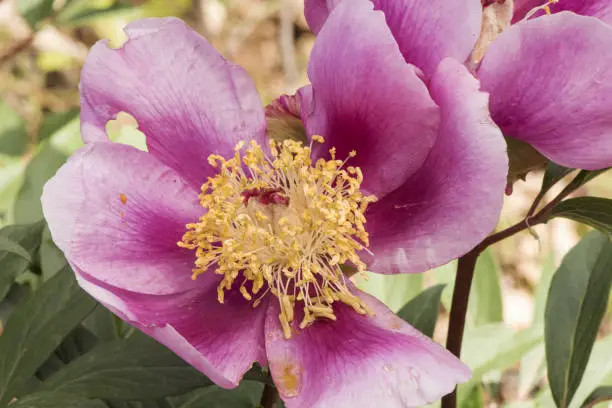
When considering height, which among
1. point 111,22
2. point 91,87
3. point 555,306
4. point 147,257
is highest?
point 91,87

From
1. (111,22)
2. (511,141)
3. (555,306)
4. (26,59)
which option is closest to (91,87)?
(511,141)

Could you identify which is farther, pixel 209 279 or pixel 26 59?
pixel 26 59

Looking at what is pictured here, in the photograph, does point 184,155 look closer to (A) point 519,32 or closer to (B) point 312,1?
(B) point 312,1

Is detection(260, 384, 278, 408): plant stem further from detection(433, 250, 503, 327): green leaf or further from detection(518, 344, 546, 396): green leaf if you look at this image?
detection(518, 344, 546, 396): green leaf

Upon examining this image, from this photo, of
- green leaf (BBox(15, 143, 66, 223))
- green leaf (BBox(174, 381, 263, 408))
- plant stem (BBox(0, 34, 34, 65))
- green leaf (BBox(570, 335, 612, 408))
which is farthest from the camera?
plant stem (BBox(0, 34, 34, 65))

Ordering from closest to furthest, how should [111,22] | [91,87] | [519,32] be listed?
A: 1. [519,32]
2. [91,87]
3. [111,22]

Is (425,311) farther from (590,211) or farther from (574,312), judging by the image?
(590,211)

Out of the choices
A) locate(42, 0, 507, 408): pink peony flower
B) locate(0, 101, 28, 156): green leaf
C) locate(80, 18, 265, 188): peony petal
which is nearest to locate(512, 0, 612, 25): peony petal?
locate(42, 0, 507, 408): pink peony flower
